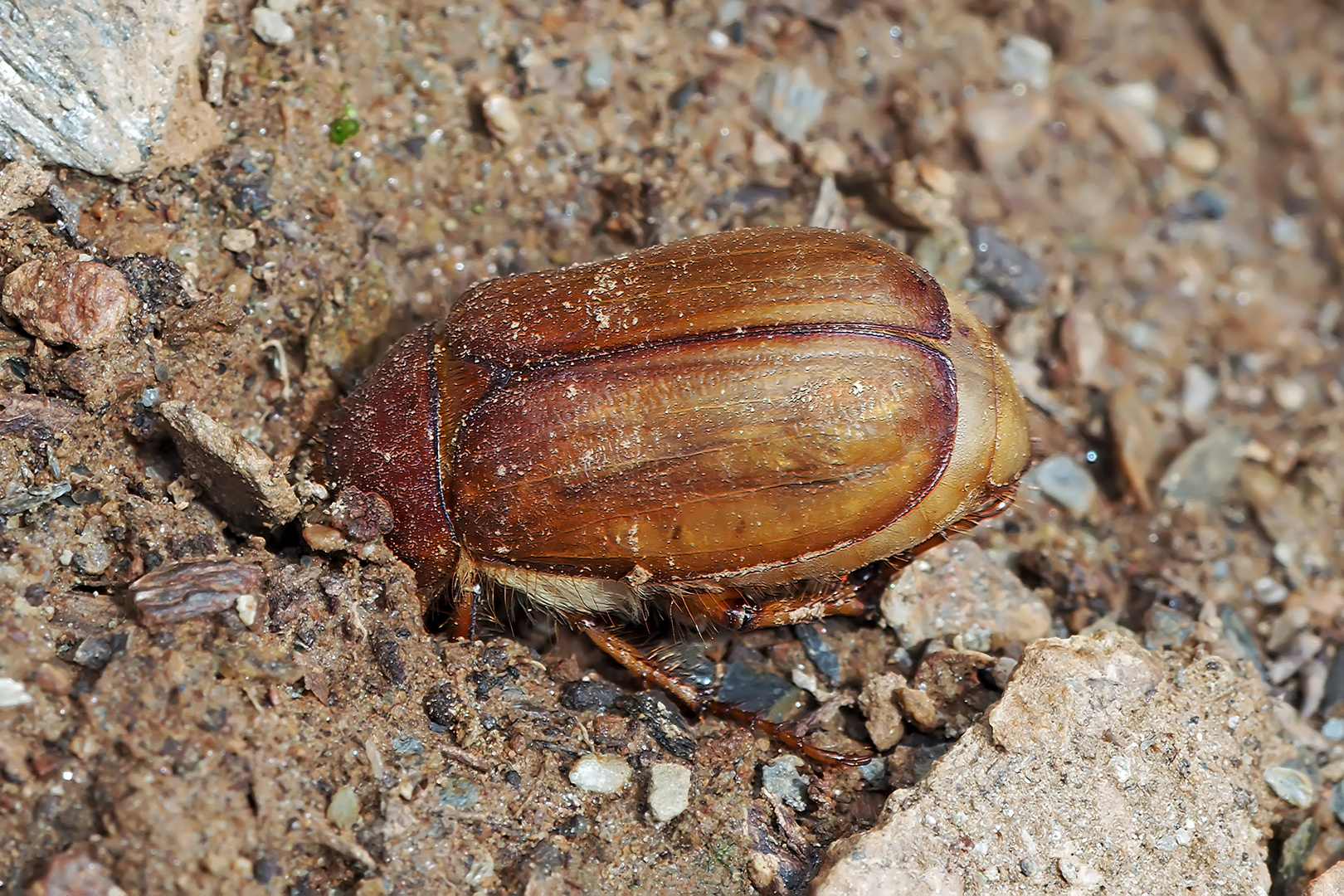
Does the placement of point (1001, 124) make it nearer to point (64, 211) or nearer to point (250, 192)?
point (250, 192)

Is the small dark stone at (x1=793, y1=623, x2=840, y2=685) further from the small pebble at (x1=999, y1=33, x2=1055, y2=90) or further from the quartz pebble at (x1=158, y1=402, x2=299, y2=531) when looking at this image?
the small pebble at (x1=999, y1=33, x2=1055, y2=90)

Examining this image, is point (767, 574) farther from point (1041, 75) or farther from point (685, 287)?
point (1041, 75)

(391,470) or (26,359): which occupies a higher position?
(26,359)

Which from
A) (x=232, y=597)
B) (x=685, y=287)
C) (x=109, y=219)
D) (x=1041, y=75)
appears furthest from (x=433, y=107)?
(x=1041, y=75)

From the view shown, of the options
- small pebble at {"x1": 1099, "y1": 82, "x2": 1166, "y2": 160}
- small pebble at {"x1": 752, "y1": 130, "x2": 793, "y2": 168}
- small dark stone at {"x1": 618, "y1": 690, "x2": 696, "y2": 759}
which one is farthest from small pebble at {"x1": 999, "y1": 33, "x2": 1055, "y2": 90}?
small dark stone at {"x1": 618, "y1": 690, "x2": 696, "y2": 759}

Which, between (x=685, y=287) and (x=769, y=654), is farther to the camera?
(x=769, y=654)

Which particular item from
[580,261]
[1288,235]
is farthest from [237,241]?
[1288,235]
